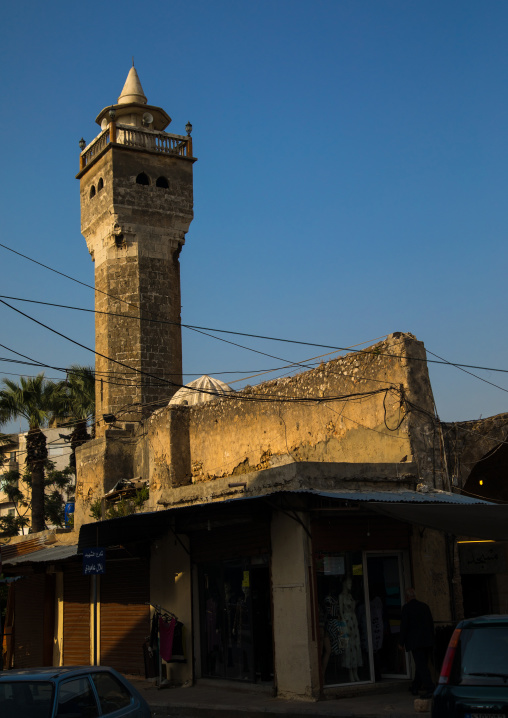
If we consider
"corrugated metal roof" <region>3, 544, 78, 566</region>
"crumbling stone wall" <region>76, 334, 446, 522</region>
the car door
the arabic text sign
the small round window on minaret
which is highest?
the small round window on minaret

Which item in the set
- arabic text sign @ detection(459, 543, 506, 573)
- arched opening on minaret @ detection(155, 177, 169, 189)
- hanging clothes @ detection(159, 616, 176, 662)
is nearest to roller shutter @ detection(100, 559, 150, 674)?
hanging clothes @ detection(159, 616, 176, 662)

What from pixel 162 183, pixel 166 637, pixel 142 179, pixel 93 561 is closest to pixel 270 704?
pixel 166 637

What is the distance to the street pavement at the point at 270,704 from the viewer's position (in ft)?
32.6

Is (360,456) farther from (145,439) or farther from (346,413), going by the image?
(145,439)

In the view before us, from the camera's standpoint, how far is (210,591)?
1384cm

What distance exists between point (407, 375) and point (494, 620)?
7.79m

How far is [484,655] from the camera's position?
6035 millimetres

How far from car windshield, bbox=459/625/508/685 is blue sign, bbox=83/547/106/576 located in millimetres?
7787

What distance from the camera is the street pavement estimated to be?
391 inches

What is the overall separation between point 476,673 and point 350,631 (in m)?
6.11

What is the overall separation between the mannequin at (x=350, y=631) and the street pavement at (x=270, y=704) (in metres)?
0.35

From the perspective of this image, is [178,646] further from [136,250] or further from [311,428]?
[136,250]

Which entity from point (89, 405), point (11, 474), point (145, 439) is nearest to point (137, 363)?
point (145, 439)

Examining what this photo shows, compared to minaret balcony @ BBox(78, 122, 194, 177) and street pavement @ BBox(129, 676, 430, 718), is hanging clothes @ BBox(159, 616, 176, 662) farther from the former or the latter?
minaret balcony @ BBox(78, 122, 194, 177)
